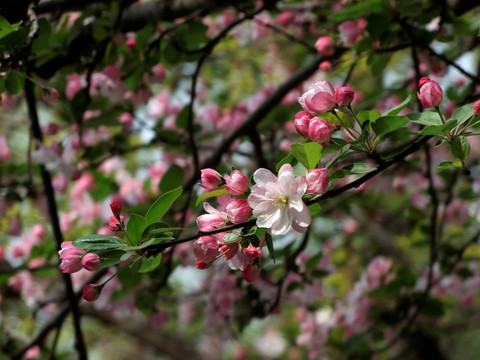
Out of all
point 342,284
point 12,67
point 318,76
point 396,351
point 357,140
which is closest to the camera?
point 357,140

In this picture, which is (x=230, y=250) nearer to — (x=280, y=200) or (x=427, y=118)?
(x=280, y=200)

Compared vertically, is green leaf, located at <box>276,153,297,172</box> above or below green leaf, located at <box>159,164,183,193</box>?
above

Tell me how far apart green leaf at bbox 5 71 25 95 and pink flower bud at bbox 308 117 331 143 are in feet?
2.43

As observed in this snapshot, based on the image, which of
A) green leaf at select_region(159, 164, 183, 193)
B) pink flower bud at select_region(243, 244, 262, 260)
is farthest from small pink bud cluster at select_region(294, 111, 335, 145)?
green leaf at select_region(159, 164, 183, 193)

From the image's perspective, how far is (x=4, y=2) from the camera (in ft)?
4.21

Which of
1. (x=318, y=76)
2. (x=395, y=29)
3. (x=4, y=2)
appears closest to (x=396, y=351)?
(x=318, y=76)

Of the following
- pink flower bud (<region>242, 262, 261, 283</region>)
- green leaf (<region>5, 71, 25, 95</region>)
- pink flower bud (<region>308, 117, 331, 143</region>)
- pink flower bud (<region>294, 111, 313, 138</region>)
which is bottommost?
pink flower bud (<region>242, 262, 261, 283</region>)

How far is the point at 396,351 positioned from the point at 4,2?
3.36m

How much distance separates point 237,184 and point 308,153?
0.12 metres

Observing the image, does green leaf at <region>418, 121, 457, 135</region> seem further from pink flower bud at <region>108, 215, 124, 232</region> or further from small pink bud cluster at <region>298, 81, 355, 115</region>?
pink flower bud at <region>108, 215, 124, 232</region>

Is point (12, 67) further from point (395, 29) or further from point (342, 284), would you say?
point (342, 284)

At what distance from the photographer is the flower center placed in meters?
0.83

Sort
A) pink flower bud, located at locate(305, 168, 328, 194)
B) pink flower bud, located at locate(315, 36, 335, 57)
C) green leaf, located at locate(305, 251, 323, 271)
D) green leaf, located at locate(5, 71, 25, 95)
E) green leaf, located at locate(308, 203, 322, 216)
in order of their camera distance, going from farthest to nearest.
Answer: green leaf, located at locate(305, 251, 323, 271), pink flower bud, located at locate(315, 36, 335, 57), green leaf, located at locate(5, 71, 25, 95), green leaf, located at locate(308, 203, 322, 216), pink flower bud, located at locate(305, 168, 328, 194)

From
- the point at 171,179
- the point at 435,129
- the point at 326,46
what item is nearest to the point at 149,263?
the point at 435,129
